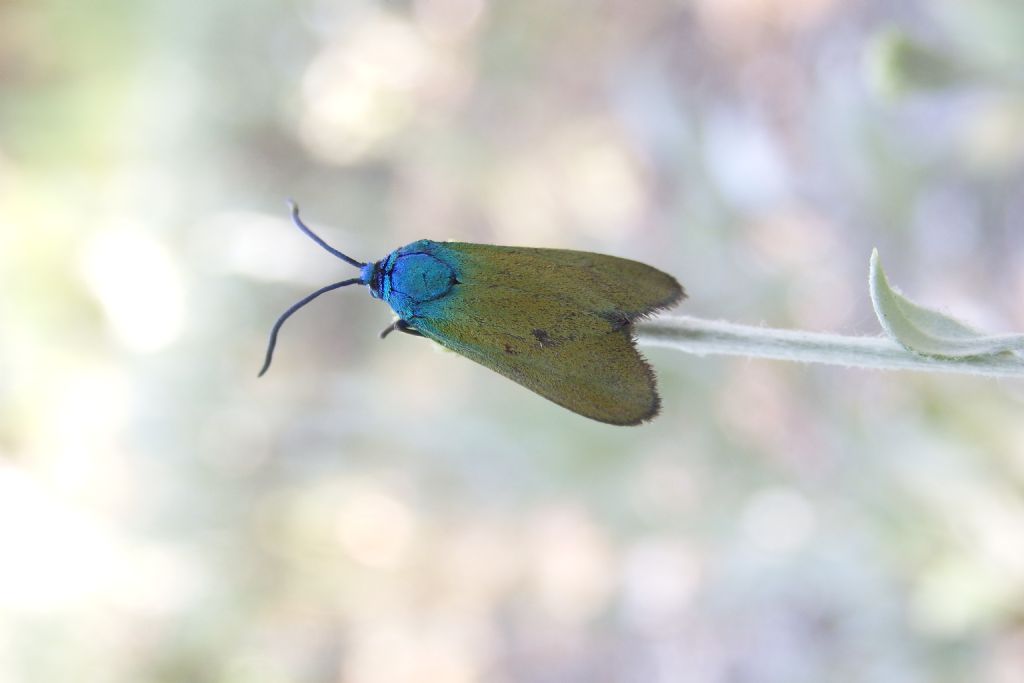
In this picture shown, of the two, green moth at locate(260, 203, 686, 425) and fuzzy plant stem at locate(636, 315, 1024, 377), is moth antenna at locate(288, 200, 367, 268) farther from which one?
fuzzy plant stem at locate(636, 315, 1024, 377)

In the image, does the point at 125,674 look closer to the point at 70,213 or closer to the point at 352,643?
the point at 352,643

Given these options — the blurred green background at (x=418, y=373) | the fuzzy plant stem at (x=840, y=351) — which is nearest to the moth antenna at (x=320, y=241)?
the fuzzy plant stem at (x=840, y=351)

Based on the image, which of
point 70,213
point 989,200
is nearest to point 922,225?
point 989,200

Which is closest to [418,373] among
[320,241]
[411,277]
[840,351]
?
[320,241]

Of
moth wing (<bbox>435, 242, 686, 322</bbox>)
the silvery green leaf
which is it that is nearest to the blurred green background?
moth wing (<bbox>435, 242, 686, 322</bbox>)

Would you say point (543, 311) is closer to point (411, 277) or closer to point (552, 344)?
point (552, 344)

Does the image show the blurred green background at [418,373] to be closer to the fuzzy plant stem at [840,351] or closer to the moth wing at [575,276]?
the moth wing at [575,276]
